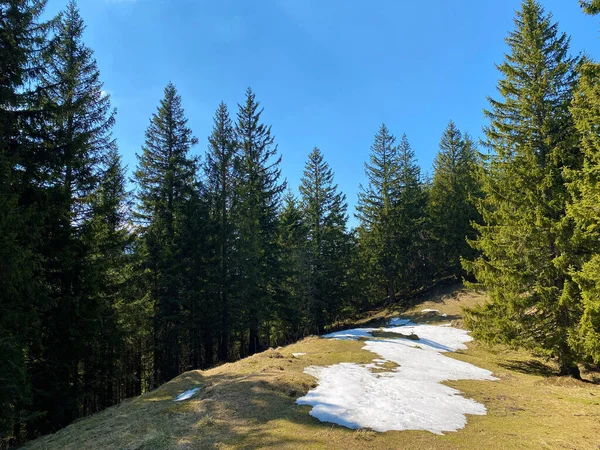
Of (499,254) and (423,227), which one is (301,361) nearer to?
(499,254)

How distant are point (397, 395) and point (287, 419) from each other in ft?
11.2

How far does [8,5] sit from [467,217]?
120ft

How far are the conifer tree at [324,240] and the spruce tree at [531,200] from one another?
1581 centimetres

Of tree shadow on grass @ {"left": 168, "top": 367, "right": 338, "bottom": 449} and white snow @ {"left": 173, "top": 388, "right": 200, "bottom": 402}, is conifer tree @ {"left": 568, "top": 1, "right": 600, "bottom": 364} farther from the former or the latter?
white snow @ {"left": 173, "top": 388, "right": 200, "bottom": 402}

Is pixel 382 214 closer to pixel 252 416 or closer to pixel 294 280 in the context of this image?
pixel 294 280

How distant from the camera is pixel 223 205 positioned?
2497cm

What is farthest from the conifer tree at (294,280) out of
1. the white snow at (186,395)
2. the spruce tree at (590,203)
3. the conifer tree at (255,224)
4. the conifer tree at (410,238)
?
the spruce tree at (590,203)

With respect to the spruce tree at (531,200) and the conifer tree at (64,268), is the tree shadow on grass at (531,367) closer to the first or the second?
the spruce tree at (531,200)

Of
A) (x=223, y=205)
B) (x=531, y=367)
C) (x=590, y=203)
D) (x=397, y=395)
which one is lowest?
(x=531, y=367)

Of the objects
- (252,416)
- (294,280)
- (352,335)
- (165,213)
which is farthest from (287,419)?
(294,280)

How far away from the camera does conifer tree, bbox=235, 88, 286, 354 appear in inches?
914

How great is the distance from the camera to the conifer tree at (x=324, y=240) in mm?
30109

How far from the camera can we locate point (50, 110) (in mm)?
11398

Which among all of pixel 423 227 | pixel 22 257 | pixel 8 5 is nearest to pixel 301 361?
pixel 22 257
